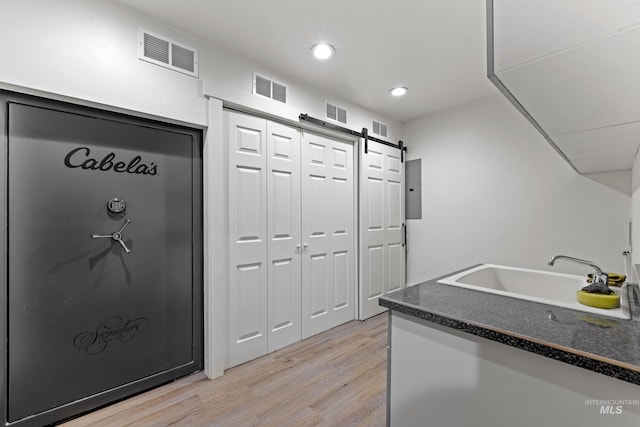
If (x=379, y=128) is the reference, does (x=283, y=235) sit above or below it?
below

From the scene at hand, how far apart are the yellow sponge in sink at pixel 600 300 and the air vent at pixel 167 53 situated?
253cm

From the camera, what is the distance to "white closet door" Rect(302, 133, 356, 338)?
274cm

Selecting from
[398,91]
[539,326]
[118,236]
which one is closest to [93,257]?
[118,236]

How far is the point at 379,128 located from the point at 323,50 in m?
1.49

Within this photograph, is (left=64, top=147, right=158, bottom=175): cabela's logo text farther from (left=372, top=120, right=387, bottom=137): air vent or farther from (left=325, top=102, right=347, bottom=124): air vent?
(left=372, top=120, right=387, bottom=137): air vent

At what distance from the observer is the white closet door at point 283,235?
8.02 ft

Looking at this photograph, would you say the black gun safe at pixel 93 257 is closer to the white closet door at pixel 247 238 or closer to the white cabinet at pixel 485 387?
the white closet door at pixel 247 238

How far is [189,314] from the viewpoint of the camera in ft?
6.82

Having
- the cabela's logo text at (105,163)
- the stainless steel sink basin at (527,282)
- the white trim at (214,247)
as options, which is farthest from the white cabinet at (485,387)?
the cabela's logo text at (105,163)

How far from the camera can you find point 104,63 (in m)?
1.65

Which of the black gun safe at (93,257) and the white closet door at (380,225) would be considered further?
the white closet door at (380,225)

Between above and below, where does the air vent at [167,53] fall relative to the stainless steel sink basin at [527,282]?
above

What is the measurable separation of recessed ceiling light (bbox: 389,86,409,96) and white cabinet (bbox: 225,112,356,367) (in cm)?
70

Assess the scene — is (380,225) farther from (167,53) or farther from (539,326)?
(167,53)
